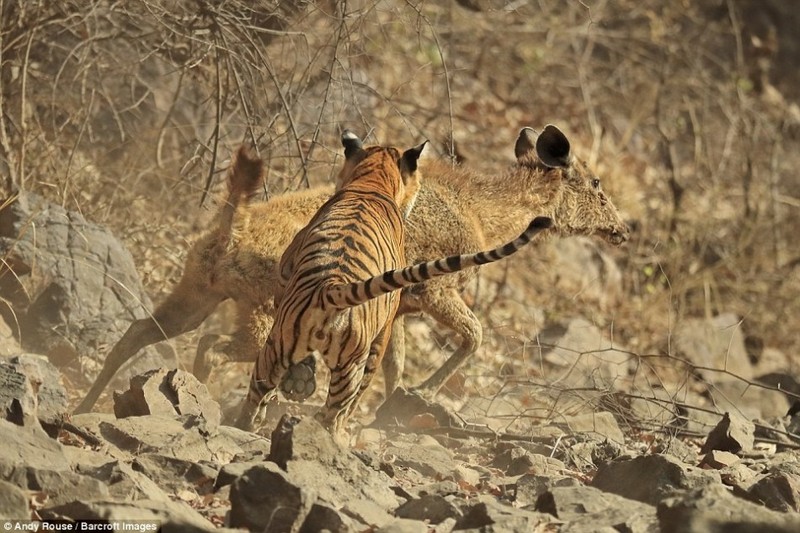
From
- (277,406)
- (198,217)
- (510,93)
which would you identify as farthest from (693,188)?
(277,406)

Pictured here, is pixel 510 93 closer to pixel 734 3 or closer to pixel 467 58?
pixel 467 58

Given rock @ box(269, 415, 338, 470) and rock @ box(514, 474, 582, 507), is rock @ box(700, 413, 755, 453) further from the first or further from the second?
rock @ box(269, 415, 338, 470)

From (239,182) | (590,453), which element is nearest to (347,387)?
Result: (590,453)

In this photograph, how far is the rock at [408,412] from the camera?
8.70 metres

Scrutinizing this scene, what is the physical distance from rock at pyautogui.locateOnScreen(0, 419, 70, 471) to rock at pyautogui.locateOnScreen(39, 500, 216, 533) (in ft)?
1.23

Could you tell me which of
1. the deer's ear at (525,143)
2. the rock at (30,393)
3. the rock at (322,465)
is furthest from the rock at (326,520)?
the deer's ear at (525,143)

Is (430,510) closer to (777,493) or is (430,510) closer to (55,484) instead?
(55,484)

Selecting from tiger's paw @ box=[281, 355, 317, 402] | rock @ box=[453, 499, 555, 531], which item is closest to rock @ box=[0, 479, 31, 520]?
rock @ box=[453, 499, 555, 531]

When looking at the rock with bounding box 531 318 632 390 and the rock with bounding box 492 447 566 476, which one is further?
the rock with bounding box 531 318 632 390

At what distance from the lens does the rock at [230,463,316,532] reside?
5.10 metres

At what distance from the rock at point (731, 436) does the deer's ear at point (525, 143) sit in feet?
10.3

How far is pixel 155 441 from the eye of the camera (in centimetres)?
Result: 629

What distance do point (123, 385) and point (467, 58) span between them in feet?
33.2

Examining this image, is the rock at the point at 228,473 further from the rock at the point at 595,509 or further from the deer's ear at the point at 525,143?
the deer's ear at the point at 525,143
